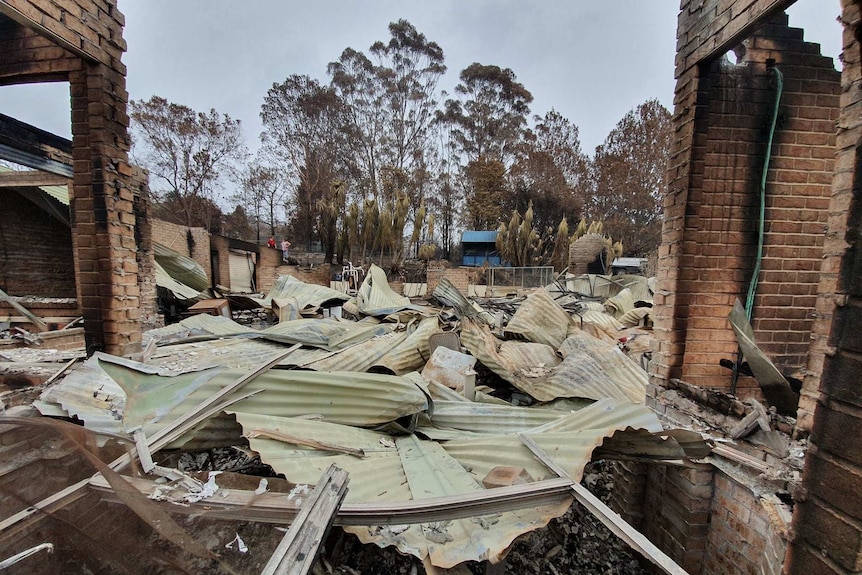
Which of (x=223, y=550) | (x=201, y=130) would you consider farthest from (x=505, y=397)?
(x=201, y=130)

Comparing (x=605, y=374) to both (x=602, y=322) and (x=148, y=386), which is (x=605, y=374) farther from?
(x=148, y=386)

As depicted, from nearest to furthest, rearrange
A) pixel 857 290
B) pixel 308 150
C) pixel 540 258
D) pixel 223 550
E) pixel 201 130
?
pixel 857 290
pixel 223 550
pixel 201 130
pixel 540 258
pixel 308 150

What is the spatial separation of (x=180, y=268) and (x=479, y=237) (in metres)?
19.0

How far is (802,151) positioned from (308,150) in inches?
938

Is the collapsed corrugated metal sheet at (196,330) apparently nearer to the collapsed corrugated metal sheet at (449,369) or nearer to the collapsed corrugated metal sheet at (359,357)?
the collapsed corrugated metal sheet at (359,357)

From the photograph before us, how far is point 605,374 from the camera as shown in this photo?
3.59 meters

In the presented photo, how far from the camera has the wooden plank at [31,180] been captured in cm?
593

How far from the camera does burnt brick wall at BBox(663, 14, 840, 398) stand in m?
2.36

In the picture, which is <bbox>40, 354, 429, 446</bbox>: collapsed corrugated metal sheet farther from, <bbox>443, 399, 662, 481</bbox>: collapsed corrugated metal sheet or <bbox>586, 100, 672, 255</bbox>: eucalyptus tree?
<bbox>586, 100, 672, 255</bbox>: eucalyptus tree

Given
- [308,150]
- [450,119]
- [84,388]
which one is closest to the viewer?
[84,388]

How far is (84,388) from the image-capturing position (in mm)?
2348

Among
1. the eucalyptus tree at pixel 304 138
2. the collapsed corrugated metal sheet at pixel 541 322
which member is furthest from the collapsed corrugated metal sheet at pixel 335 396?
the eucalyptus tree at pixel 304 138

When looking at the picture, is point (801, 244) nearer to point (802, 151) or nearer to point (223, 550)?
point (802, 151)

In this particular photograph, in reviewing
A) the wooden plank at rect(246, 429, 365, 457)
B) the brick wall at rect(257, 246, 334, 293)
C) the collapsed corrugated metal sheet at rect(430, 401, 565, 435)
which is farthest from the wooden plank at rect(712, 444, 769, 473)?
the brick wall at rect(257, 246, 334, 293)
